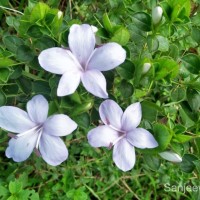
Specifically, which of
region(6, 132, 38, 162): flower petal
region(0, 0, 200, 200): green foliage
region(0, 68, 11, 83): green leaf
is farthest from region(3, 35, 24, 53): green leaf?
region(6, 132, 38, 162): flower petal

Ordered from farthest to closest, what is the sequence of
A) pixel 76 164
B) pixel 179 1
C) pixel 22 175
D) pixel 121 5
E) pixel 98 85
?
1. pixel 76 164
2. pixel 22 175
3. pixel 121 5
4. pixel 179 1
5. pixel 98 85

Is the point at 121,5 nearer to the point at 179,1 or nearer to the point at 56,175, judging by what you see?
the point at 179,1

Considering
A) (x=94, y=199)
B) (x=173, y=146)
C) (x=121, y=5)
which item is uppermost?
(x=121, y=5)

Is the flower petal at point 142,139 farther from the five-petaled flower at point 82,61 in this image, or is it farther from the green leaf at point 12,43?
the green leaf at point 12,43

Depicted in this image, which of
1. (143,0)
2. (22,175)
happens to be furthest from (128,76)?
(22,175)

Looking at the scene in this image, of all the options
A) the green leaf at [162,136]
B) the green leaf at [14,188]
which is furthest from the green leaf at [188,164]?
the green leaf at [14,188]

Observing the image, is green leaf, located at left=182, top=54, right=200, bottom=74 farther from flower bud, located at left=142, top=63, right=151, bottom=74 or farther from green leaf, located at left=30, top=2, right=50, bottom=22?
green leaf, located at left=30, top=2, right=50, bottom=22

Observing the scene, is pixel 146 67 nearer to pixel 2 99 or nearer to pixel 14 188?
pixel 2 99
